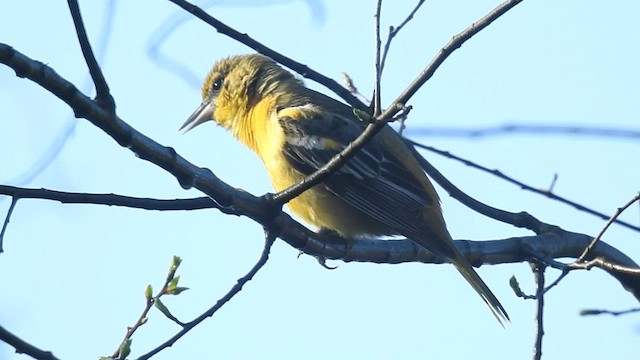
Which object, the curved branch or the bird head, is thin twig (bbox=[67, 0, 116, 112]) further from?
the bird head

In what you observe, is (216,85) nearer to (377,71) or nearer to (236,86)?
(236,86)

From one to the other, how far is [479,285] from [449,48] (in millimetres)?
2277

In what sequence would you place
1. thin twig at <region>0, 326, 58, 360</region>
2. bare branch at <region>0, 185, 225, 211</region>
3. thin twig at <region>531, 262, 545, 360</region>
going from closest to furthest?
thin twig at <region>0, 326, 58, 360</region>
bare branch at <region>0, 185, 225, 211</region>
thin twig at <region>531, 262, 545, 360</region>

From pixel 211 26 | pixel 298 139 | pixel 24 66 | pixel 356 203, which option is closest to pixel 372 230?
pixel 356 203

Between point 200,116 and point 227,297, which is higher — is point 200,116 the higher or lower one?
the higher one

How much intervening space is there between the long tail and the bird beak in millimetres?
2496

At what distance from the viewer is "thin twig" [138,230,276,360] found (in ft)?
11.3

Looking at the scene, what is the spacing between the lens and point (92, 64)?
3.05 metres

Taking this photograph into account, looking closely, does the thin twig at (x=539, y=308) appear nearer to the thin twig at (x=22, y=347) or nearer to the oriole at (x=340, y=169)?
the oriole at (x=340, y=169)

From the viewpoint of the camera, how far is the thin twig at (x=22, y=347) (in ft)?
8.63

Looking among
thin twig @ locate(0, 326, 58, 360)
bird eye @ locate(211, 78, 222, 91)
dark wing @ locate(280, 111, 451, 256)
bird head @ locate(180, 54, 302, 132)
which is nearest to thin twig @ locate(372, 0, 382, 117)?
thin twig @ locate(0, 326, 58, 360)

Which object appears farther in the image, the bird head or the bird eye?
the bird eye

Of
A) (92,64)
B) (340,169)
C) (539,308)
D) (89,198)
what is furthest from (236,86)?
(92,64)

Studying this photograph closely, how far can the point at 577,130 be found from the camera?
447cm
